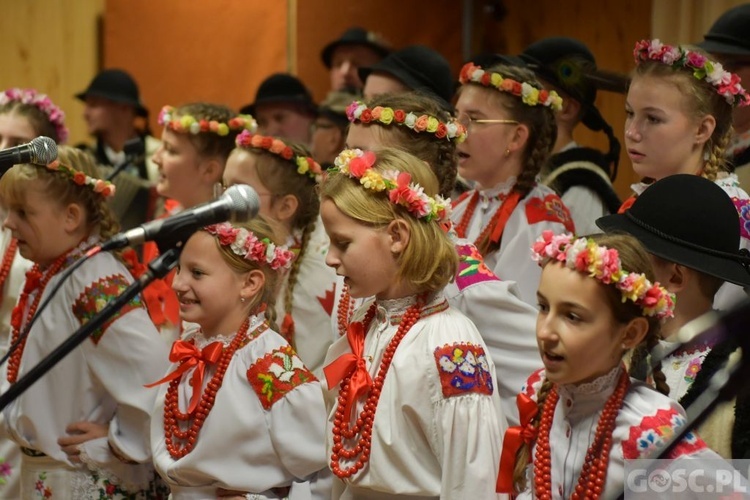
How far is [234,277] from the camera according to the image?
268 cm

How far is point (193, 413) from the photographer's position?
2611 mm

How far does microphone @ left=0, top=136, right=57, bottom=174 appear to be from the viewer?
77.7 inches

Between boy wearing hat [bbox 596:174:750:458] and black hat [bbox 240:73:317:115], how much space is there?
2.96 metres

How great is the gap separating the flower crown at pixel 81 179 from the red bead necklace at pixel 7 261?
0.47m

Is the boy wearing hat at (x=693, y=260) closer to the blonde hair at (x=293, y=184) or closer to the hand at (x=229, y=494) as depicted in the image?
the hand at (x=229, y=494)

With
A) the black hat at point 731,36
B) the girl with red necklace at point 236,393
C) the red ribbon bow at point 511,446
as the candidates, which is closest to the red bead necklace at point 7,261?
the girl with red necklace at point 236,393

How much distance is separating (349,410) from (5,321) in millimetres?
1554

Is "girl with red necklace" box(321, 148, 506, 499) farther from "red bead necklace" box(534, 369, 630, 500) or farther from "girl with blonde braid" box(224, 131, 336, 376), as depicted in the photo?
"girl with blonde braid" box(224, 131, 336, 376)

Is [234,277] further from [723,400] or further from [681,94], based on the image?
[723,400]

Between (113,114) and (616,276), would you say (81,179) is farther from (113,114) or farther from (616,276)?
(113,114)

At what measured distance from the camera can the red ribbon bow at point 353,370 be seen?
2289 mm

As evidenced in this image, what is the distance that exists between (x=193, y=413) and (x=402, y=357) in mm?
634

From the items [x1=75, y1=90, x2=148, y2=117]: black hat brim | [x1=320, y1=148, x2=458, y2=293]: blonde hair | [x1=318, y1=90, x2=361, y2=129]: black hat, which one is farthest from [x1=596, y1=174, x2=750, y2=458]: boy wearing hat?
[x1=75, y1=90, x2=148, y2=117]: black hat brim

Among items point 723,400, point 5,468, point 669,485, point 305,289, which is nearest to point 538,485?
point 669,485
